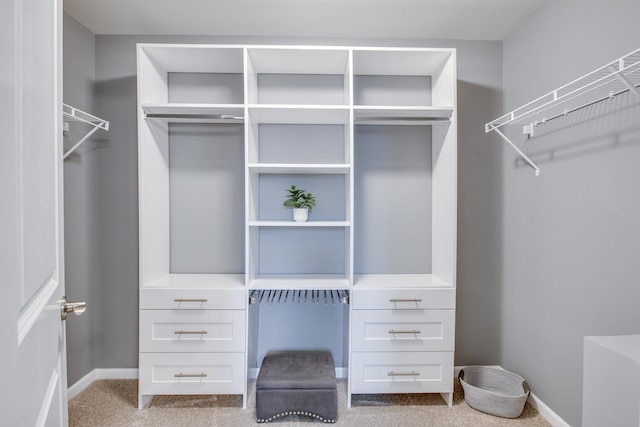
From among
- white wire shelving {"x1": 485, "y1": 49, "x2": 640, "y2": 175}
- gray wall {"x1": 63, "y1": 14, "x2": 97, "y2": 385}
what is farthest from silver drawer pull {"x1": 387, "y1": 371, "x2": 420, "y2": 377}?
gray wall {"x1": 63, "y1": 14, "x2": 97, "y2": 385}

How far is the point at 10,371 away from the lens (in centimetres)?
49

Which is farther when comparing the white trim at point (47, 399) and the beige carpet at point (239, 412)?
the beige carpet at point (239, 412)

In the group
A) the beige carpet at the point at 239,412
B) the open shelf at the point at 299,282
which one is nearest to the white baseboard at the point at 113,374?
the beige carpet at the point at 239,412

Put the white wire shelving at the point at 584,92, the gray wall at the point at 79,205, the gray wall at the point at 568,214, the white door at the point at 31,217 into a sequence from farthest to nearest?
the gray wall at the point at 79,205, the gray wall at the point at 568,214, the white wire shelving at the point at 584,92, the white door at the point at 31,217

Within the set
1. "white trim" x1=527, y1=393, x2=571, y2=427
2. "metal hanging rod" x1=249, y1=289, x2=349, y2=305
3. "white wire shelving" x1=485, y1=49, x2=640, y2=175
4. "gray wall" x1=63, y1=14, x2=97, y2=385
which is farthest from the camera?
"metal hanging rod" x1=249, y1=289, x2=349, y2=305

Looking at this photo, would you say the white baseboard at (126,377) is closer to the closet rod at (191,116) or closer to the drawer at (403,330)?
the drawer at (403,330)

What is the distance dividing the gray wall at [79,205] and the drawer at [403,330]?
1.77 m

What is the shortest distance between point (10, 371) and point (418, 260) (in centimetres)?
224

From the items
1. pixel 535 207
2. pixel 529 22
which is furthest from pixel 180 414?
pixel 529 22

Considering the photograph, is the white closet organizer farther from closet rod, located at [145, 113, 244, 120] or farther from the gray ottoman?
the gray ottoman

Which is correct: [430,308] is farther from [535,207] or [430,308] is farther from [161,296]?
[161,296]

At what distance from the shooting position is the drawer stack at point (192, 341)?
198cm

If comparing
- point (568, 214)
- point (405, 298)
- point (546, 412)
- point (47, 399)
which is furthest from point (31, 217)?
point (546, 412)

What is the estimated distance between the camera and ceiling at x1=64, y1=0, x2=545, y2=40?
6.52 feet
